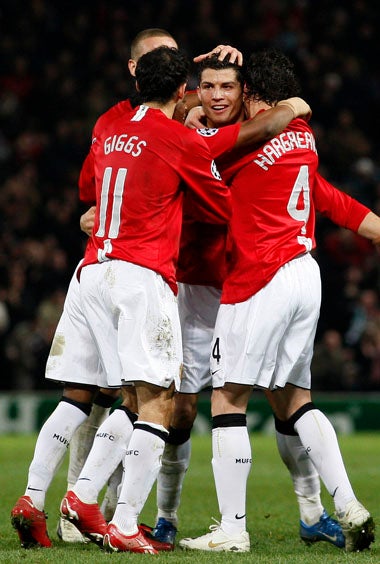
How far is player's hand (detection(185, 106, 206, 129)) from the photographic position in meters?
5.95

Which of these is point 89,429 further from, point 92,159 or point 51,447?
point 92,159

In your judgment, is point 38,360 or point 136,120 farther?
point 38,360

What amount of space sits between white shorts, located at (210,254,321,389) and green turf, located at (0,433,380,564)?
2.96ft

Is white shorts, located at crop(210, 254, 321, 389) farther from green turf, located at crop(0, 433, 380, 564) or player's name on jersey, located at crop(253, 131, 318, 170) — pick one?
green turf, located at crop(0, 433, 380, 564)

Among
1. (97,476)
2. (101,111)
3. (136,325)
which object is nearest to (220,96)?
(136,325)

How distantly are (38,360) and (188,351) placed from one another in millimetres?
8239

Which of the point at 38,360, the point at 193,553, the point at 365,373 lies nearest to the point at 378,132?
the point at 365,373

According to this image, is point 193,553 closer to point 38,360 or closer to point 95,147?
point 95,147

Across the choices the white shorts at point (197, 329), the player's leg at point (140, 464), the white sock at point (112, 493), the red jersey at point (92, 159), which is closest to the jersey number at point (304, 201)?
the white shorts at point (197, 329)

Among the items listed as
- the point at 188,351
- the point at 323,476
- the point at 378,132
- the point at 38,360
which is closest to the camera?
the point at 323,476

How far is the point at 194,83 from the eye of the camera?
53.9 ft

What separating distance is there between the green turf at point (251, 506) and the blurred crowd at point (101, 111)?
1.82 meters

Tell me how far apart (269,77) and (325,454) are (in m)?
2.02

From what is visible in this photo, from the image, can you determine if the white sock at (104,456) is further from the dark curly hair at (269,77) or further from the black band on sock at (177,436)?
the dark curly hair at (269,77)
